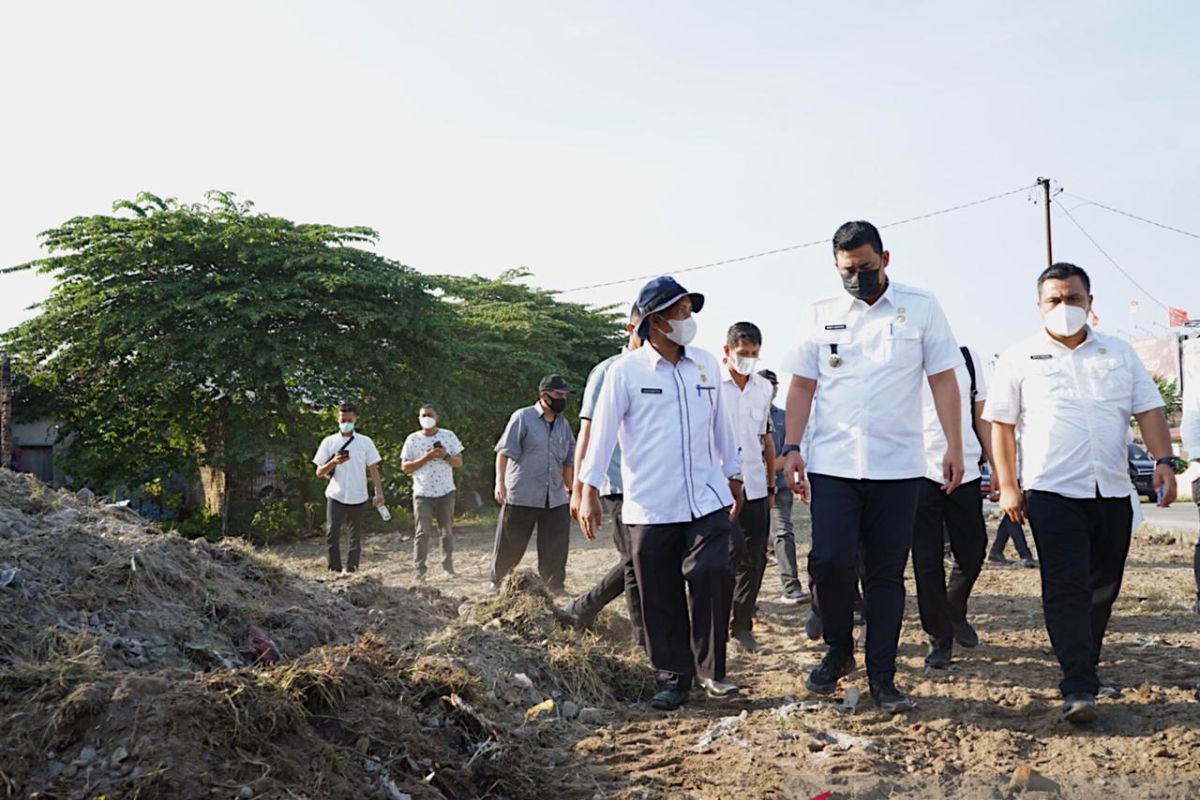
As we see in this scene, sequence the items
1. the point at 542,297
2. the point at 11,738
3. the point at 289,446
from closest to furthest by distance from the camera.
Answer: the point at 11,738, the point at 289,446, the point at 542,297

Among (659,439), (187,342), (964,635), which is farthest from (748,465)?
(187,342)

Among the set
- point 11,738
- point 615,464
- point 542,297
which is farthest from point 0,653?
point 542,297

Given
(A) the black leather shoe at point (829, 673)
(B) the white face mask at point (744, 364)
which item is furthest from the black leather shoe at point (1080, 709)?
(B) the white face mask at point (744, 364)

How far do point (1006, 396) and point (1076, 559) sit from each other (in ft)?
2.67

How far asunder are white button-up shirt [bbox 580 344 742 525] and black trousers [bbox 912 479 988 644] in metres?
1.29

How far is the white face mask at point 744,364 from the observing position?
21.7 feet

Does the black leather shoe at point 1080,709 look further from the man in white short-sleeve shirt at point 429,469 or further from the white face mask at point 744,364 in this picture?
the man in white short-sleeve shirt at point 429,469

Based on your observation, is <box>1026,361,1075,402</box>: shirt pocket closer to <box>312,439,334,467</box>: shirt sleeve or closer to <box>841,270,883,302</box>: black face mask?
<box>841,270,883,302</box>: black face mask

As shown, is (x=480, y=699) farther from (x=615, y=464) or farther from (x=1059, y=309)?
(x=1059, y=309)

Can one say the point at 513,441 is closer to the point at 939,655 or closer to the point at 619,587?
the point at 619,587

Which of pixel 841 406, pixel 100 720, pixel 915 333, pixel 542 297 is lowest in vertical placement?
pixel 100 720

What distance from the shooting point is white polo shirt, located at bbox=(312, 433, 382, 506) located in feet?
33.5

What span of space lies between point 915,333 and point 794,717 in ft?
5.87

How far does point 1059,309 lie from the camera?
470 cm
